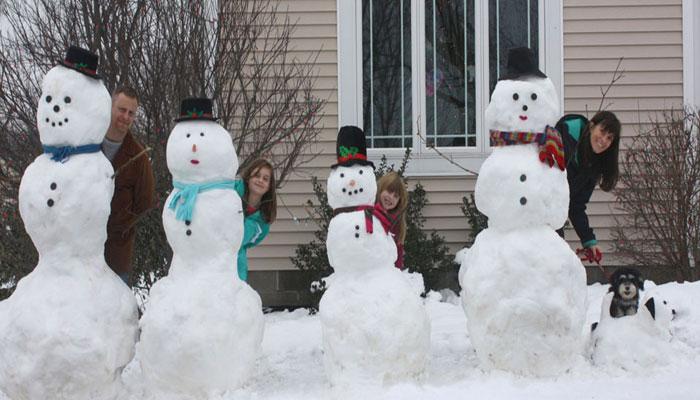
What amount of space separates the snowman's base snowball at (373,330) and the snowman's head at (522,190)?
2.30 feet

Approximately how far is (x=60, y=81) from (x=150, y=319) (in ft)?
4.55

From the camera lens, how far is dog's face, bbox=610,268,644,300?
16.9ft

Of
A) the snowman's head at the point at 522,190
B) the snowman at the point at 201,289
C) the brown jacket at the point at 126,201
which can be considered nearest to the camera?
the snowman at the point at 201,289

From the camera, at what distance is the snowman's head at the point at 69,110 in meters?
4.73

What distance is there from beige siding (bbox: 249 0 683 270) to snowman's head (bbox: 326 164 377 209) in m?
3.73

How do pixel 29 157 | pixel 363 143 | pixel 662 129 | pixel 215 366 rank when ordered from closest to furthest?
pixel 215 366 < pixel 363 143 < pixel 29 157 < pixel 662 129

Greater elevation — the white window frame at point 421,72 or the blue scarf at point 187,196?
the white window frame at point 421,72

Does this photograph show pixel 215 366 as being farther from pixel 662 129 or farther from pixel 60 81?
pixel 662 129

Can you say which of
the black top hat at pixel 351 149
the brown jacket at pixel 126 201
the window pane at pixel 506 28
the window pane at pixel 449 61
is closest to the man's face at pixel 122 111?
the brown jacket at pixel 126 201

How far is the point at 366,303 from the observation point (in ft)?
15.8

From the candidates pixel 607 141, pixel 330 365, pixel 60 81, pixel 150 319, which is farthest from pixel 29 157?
pixel 607 141

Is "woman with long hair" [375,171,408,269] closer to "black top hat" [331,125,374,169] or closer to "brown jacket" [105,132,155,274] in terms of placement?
"black top hat" [331,125,374,169]

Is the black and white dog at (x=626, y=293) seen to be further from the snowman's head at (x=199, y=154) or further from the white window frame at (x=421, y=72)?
the white window frame at (x=421, y=72)

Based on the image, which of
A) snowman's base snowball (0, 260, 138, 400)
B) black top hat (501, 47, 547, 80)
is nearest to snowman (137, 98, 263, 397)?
snowman's base snowball (0, 260, 138, 400)
